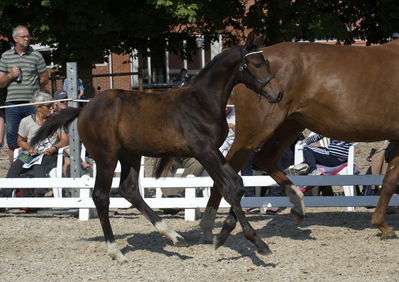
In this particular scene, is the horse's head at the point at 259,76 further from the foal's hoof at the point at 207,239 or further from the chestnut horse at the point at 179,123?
the foal's hoof at the point at 207,239

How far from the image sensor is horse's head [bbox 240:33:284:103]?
Answer: 23.6ft

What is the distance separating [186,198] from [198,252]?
226 centimetres

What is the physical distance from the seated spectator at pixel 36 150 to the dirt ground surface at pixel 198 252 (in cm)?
92

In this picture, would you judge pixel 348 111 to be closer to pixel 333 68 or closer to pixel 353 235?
pixel 333 68

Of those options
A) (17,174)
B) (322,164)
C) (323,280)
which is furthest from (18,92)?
(323,280)

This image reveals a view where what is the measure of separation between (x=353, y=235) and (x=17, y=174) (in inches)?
187

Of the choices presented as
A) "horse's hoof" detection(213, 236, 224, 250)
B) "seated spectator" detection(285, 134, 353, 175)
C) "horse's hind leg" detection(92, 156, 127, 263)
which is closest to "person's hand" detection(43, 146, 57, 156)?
"seated spectator" detection(285, 134, 353, 175)

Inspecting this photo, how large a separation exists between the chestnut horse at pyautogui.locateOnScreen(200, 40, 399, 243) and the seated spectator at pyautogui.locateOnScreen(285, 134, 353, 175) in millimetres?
2315

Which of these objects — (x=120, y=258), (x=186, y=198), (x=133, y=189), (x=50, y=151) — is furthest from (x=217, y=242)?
(x=50, y=151)

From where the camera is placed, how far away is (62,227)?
9.65 metres

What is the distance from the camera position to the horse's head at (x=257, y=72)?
7.19m

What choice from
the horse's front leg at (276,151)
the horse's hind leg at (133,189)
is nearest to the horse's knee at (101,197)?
the horse's hind leg at (133,189)

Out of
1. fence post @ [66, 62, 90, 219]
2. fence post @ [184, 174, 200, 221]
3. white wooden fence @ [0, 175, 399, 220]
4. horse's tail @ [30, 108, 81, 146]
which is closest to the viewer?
horse's tail @ [30, 108, 81, 146]

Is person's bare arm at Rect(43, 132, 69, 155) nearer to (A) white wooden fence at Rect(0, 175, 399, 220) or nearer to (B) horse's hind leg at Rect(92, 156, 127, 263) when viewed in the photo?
(A) white wooden fence at Rect(0, 175, 399, 220)
